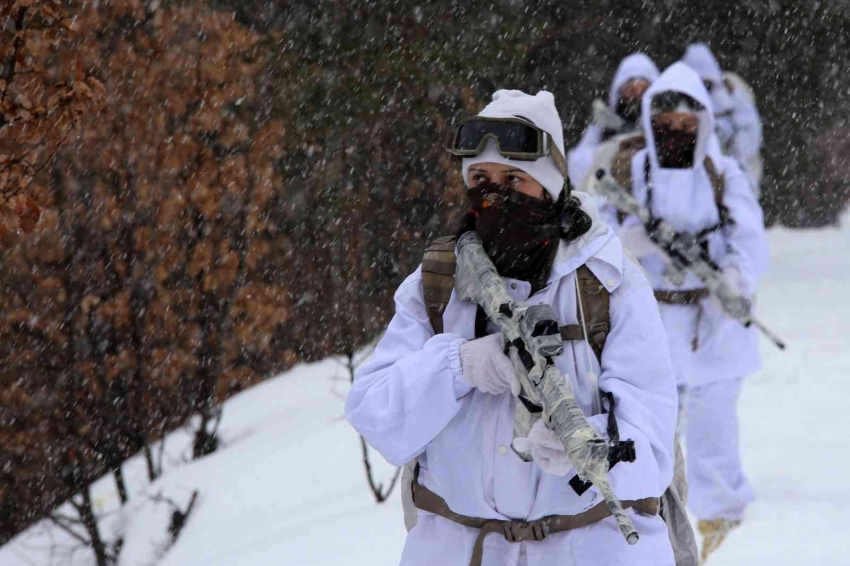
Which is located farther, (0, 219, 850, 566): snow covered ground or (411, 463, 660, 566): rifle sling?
(0, 219, 850, 566): snow covered ground

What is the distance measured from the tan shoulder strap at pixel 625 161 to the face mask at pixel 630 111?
8.99 ft

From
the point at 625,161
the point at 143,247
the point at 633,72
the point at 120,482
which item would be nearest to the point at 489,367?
the point at 625,161

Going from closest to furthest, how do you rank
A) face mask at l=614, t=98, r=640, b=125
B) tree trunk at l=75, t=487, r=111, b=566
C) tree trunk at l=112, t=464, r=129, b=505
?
1. tree trunk at l=75, t=487, r=111, b=566
2. face mask at l=614, t=98, r=640, b=125
3. tree trunk at l=112, t=464, r=129, b=505

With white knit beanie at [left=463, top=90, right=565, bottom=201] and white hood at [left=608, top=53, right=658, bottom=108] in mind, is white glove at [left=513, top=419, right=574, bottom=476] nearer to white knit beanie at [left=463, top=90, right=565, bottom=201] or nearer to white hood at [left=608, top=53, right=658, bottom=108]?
white knit beanie at [left=463, top=90, right=565, bottom=201]

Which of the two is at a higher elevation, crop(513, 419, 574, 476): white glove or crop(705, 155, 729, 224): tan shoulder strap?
crop(513, 419, 574, 476): white glove

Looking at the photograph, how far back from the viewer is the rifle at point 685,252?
5.48m

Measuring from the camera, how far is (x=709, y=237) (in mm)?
5562

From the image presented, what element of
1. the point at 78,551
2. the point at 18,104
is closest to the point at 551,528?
the point at 18,104

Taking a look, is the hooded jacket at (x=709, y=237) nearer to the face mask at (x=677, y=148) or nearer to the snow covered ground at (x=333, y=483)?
the face mask at (x=677, y=148)

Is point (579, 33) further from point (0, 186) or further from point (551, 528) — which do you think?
point (551, 528)

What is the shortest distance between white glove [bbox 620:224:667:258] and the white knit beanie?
3.11m

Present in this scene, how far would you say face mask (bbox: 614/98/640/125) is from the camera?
858 centimetres

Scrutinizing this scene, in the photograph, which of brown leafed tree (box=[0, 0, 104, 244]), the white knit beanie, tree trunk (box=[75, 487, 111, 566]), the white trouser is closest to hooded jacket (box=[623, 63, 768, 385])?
the white trouser

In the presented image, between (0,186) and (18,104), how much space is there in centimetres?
36
